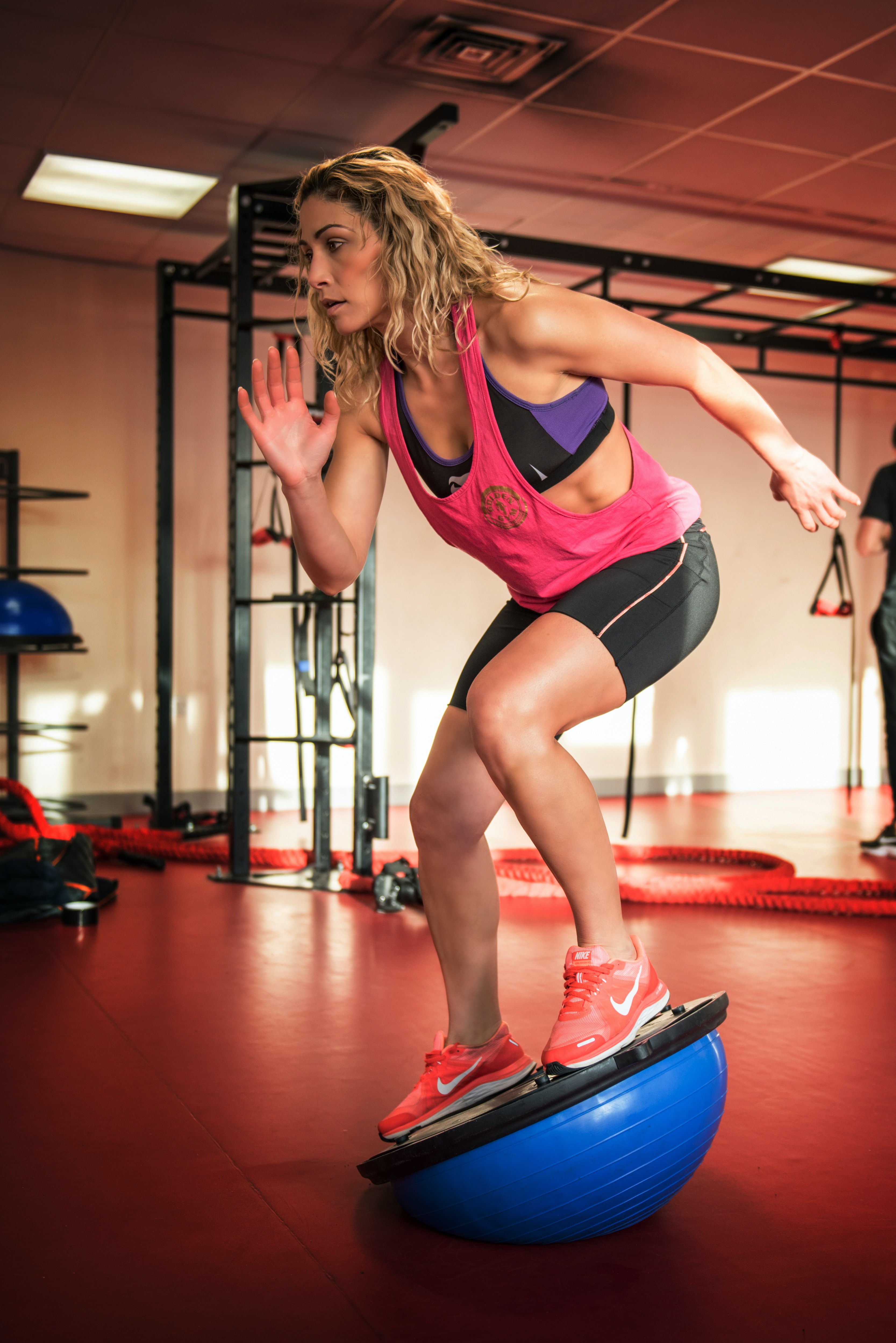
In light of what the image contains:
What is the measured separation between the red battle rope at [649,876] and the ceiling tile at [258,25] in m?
2.60

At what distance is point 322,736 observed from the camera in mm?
4559

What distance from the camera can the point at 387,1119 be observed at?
6.44 ft

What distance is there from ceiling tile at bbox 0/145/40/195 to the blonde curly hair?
3884 mm

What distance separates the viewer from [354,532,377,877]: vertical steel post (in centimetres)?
442

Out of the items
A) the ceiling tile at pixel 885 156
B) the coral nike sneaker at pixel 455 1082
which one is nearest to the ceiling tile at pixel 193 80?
the ceiling tile at pixel 885 156

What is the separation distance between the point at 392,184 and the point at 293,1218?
154 cm

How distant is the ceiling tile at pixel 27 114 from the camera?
4582 millimetres

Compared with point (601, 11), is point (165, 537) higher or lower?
lower

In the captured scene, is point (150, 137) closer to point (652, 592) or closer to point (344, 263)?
point (344, 263)

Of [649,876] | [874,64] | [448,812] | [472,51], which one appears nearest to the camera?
[448,812]

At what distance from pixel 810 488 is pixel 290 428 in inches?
29.6

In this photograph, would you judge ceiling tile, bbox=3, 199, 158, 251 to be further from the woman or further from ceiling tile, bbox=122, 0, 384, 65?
the woman

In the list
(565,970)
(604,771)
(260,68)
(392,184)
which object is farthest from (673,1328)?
(604,771)

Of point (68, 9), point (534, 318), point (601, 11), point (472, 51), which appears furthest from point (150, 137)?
point (534, 318)
